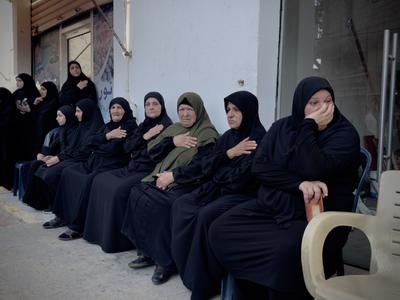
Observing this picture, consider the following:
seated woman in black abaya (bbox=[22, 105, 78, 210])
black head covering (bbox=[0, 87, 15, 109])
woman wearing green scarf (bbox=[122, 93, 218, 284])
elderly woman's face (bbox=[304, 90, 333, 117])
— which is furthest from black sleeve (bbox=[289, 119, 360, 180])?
black head covering (bbox=[0, 87, 15, 109])

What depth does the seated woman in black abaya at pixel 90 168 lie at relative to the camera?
3688mm

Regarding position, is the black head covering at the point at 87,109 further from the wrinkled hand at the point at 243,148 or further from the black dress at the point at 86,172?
the wrinkled hand at the point at 243,148

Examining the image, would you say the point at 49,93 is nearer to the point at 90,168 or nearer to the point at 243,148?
the point at 90,168

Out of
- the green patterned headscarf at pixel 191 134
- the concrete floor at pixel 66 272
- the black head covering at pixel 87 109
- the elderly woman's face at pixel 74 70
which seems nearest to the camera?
the concrete floor at pixel 66 272

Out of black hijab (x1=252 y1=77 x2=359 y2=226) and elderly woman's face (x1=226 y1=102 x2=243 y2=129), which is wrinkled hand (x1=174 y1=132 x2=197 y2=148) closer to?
elderly woman's face (x1=226 y1=102 x2=243 y2=129)

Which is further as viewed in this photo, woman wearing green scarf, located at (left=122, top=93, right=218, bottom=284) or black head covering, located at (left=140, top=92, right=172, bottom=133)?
black head covering, located at (left=140, top=92, right=172, bottom=133)

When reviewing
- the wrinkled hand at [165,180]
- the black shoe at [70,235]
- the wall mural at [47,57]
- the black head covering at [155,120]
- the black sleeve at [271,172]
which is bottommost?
the black shoe at [70,235]

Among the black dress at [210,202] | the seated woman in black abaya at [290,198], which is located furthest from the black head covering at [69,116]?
the seated woman in black abaya at [290,198]

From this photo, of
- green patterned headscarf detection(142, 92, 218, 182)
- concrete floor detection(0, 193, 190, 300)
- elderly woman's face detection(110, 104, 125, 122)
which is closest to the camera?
concrete floor detection(0, 193, 190, 300)

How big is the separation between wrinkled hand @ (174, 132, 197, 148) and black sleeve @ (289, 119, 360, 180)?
1.22 meters

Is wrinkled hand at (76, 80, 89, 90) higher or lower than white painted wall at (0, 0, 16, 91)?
lower

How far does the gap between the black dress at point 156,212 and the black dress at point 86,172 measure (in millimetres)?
715

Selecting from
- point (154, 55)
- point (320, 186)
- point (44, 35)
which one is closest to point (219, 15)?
point (154, 55)

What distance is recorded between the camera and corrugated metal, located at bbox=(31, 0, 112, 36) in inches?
233
